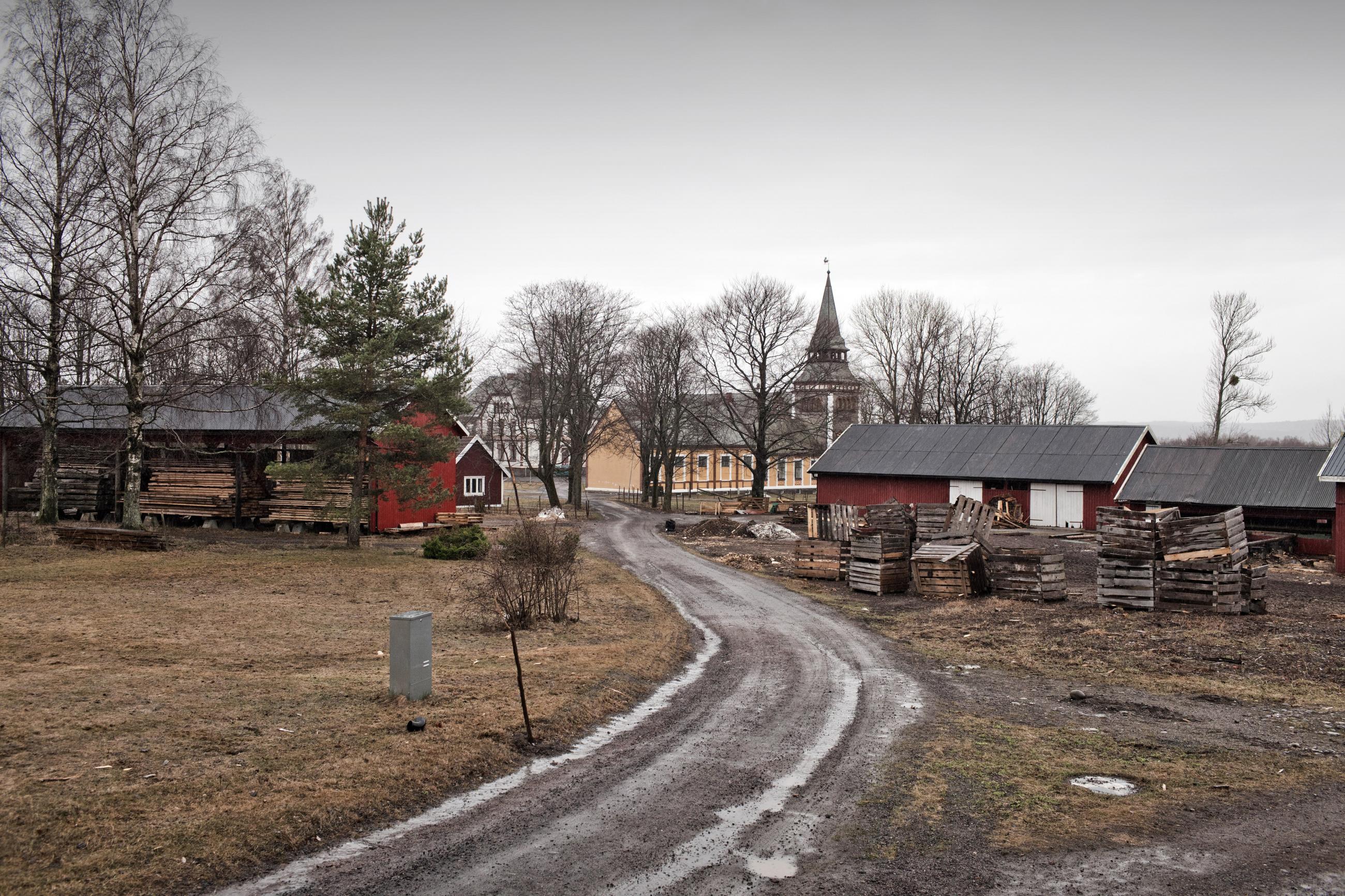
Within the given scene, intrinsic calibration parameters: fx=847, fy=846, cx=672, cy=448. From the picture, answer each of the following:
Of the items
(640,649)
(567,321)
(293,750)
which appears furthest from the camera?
(567,321)

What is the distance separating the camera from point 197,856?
19.0 ft

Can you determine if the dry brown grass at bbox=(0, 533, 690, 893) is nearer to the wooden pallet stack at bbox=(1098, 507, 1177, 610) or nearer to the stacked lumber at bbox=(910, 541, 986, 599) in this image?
the stacked lumber at bbox=(910, 541, 986, 599)

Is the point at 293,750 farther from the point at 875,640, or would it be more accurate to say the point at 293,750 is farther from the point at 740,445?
the point at 740,445

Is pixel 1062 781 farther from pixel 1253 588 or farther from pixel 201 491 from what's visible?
pixel 201 491

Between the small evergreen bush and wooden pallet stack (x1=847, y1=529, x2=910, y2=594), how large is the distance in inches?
416

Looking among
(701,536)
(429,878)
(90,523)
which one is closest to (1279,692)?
(429,878)

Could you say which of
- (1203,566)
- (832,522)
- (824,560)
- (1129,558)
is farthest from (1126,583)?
(832,522)

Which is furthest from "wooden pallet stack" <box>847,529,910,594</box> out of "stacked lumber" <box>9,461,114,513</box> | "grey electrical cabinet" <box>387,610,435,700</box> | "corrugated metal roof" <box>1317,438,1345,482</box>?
"stacked lumber" <box>9,461,114,513</box>

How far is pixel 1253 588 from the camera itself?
1675 centimetres

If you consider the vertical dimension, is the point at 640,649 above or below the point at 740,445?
below

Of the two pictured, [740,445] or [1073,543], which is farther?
[740,445]

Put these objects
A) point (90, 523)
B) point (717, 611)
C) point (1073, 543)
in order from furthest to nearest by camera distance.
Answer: point (1073, 543), point (90, 523), point (717, 611)

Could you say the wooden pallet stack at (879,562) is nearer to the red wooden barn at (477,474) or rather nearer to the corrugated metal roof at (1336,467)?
the corrugated metal roof at (1336,467)

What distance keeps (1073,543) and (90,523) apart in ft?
115
